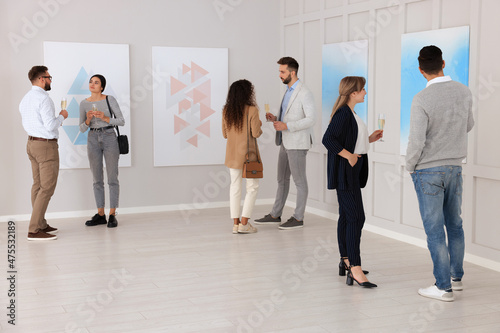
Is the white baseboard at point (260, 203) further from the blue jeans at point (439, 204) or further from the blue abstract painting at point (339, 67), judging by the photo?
the blue abstract painting at point (339, 67)

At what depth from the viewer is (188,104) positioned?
328 inches

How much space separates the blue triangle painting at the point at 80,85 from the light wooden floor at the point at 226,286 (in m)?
1.85

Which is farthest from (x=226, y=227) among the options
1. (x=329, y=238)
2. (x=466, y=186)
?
(x=466, y=186)

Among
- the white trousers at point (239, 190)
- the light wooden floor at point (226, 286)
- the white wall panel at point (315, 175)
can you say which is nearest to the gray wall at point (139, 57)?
the white wall panel at point (315, 175)

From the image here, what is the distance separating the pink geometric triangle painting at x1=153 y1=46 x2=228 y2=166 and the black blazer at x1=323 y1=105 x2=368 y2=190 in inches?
155

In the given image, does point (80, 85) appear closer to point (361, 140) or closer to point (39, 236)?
point (39, 236)

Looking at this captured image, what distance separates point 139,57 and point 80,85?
2.89ft

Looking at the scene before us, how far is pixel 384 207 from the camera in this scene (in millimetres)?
6770

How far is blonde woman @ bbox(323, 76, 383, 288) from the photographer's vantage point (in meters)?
4.68

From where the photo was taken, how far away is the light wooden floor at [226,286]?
13.3 ft

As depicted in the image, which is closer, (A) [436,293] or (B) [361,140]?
(A) [436,293]

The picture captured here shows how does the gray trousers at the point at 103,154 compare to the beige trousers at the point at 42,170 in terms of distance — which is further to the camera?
the gray trousers at the point at 103,154

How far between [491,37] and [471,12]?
0.34m

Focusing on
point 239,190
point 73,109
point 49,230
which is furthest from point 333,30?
point 49,230
